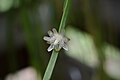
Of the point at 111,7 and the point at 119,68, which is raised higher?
the point at 111,7

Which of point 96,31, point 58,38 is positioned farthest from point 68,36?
point 58,38

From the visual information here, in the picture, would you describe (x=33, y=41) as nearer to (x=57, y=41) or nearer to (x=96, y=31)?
(x=96, y=31)

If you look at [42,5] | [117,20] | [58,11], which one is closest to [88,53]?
[58,11]

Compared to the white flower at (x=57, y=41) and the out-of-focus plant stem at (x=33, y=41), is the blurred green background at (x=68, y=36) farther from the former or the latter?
the white flower at (x=57, y=41)

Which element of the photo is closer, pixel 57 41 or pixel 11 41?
pixel 57 41

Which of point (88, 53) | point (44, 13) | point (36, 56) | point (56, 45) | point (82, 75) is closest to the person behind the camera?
point (56, 45)

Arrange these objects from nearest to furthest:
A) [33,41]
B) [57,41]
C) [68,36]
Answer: [57,41] → [33,41] → [68,36]

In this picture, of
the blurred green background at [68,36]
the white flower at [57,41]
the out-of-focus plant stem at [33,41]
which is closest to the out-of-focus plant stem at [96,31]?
the blurred green background at [68,36]

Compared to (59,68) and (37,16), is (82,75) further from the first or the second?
(37,16)
